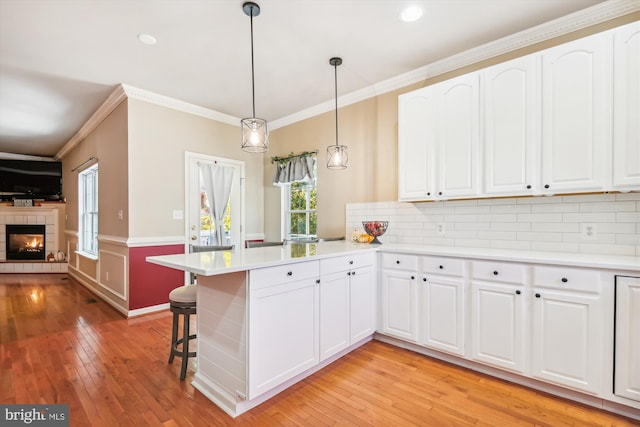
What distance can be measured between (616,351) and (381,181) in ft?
7.70

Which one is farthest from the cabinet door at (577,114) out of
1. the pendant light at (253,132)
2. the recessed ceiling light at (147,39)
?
the recessed ceiling light at (147,39)

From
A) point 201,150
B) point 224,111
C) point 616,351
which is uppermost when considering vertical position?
point 224,111

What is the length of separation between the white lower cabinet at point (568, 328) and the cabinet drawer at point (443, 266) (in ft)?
1.62

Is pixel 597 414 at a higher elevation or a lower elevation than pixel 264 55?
lower

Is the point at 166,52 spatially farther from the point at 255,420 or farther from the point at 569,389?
the point at 569,389

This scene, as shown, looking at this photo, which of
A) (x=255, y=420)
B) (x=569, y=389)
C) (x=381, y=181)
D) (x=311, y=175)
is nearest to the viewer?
(x=255, y=420)

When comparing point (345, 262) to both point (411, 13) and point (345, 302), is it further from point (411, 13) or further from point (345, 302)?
point (411, 13)

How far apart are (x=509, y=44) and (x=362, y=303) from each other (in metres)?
2.64

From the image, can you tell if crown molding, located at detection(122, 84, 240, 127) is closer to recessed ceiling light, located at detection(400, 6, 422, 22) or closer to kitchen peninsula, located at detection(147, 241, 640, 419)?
kitchen peninsula, located at detection(147, 241, 640, 419)

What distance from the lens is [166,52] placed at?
9.37 feet

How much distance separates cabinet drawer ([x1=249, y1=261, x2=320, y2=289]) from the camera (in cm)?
184

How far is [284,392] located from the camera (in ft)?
A: 6.85

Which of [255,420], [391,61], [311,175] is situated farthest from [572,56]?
[255,420]

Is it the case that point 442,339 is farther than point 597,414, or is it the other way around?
point 442,339
